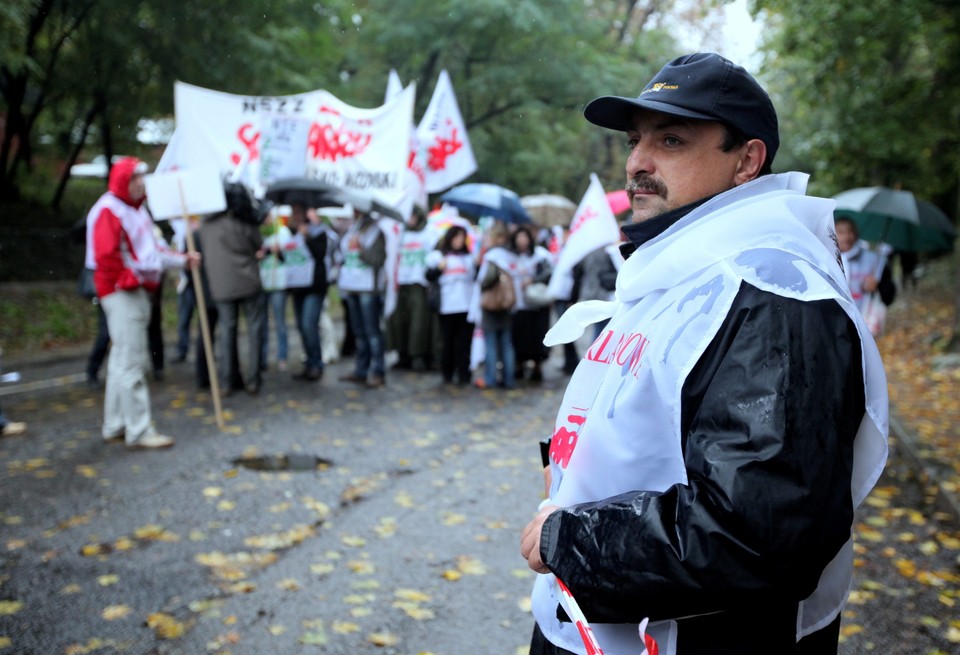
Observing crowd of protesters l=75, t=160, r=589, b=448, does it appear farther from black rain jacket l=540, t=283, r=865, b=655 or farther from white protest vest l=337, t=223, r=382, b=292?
black rain jacket l=540, t=283, r=865, b=655

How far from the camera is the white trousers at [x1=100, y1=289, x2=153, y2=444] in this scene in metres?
6.90

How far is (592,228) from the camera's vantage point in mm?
9156

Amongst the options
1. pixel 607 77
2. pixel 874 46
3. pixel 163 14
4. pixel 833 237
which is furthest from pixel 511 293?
pixel 607 77

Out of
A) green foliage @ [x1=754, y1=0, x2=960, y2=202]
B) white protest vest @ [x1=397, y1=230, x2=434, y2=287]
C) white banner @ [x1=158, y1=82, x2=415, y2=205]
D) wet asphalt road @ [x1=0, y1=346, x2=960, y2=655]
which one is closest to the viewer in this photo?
wet asphalt road @ [x1=0, y1=346, x2=960, y2=655]

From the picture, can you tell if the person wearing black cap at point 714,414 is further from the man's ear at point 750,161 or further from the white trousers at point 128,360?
the white trousers at point 128,360

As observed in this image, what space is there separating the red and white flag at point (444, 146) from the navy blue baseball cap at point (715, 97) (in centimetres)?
1007

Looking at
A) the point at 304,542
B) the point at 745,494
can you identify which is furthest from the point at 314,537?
the point at 745,494

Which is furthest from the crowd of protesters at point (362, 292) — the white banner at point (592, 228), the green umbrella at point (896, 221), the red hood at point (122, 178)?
the green umbrella at point (896, 221)

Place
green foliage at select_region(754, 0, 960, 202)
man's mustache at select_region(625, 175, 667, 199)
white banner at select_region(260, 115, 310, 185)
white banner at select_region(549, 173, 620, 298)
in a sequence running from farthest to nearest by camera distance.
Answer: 1. green foliage at select_region(754, 0, 960, 202)
2. white banner at select_region(260, 115, 310, 185)
3. white banner at select_region(549, 173, 620, 298)
4. man's mustache at select_region(625, 175, 667, 199)

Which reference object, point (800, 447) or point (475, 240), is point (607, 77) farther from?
point (800, 447)

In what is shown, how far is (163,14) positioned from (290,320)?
6501 millimetres

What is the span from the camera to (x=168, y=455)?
683 cm

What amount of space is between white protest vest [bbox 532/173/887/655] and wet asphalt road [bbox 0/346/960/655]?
2.42 m

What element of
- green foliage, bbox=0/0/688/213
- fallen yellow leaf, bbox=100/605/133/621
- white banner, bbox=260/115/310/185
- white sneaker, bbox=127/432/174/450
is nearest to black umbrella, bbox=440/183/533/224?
white banner, bbox=260/115/310/185
